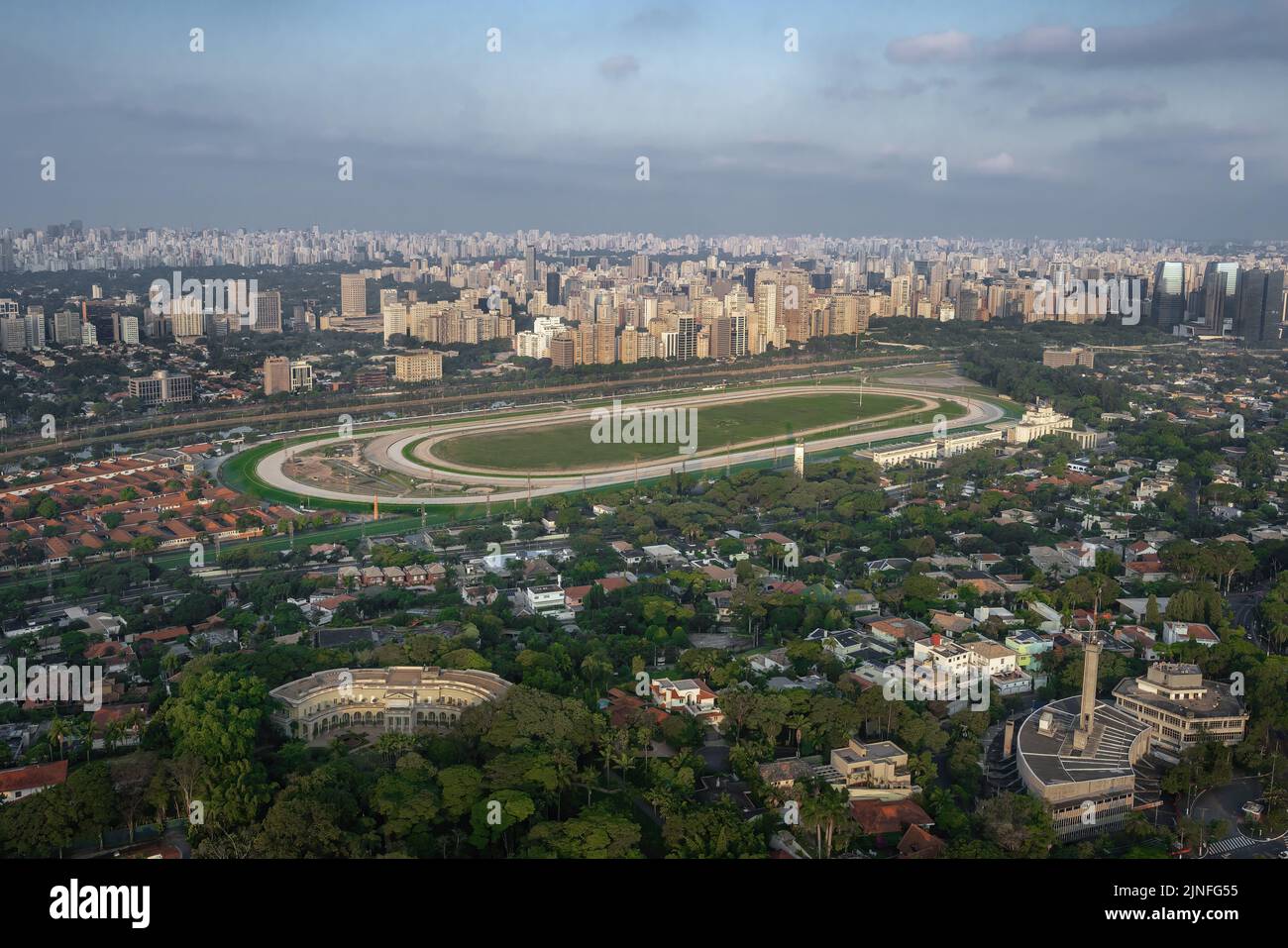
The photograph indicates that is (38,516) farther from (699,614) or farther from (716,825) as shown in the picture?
(716,825)

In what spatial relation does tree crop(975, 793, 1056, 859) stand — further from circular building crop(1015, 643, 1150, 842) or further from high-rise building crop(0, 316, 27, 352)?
high-rise building crop(0, 316, 27, 352)

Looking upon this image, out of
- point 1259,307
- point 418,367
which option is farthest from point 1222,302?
point 418,367

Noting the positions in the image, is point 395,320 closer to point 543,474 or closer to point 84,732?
point 543,474

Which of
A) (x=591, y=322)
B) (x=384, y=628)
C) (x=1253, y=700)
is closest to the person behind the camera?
(x=1253, y=700)

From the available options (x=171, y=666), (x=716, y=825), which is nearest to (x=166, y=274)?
(x=171, y=666)

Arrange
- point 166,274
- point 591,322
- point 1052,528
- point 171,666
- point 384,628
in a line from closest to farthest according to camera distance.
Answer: point 171,666
point 384,628
point 1052,528
point 591,322
point 166,274

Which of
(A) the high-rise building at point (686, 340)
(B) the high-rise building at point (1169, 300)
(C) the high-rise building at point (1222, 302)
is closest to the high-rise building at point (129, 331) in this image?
(A) the high-rise building at point (686, 340)

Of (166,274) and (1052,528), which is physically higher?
(166,274)

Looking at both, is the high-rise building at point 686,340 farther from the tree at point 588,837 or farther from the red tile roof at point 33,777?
the tree at point 588,837
